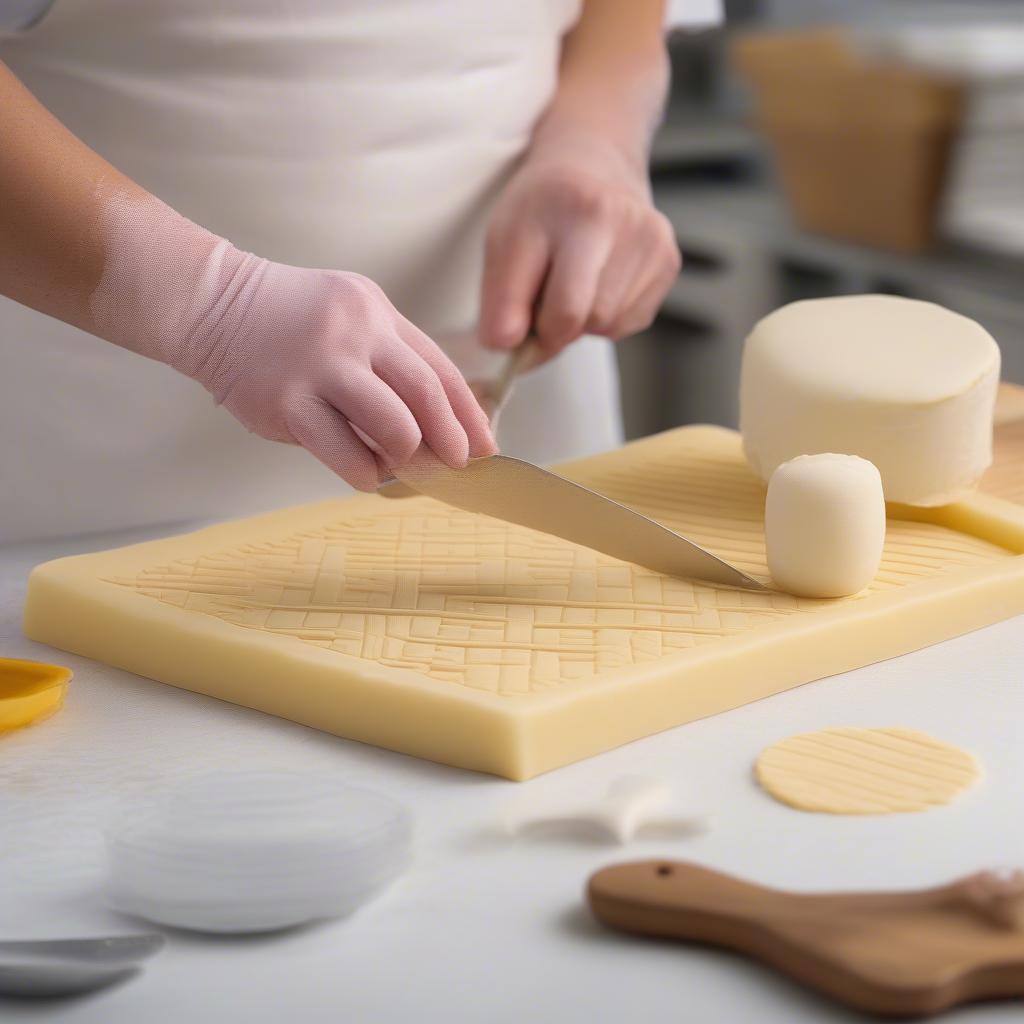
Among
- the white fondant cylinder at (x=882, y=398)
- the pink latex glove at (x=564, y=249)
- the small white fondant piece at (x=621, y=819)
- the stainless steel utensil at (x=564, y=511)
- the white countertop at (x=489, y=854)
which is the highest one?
the pink latex glove at (x=564, y=249)

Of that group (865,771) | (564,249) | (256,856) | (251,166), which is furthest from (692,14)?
(256,856)

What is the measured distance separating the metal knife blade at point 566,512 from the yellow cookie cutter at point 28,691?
Answer: 0.25m

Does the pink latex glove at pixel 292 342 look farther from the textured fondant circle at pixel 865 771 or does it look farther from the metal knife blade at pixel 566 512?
the textured fondant circle at pixel 865 771

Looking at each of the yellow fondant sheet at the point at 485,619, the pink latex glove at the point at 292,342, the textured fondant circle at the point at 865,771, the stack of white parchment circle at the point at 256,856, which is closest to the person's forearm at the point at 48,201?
the pink latex glove at the point at 292,342

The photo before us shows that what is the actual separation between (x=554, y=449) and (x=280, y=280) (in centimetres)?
59

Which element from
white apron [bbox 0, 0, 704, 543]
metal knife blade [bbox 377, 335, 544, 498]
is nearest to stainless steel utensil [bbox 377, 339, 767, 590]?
metal knife blade [bbox 377, 335, 544, 498]

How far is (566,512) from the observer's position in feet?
3.21

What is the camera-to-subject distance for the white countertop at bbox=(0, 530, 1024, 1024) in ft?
1.97

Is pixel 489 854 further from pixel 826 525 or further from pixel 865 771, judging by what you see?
pixel 826 525

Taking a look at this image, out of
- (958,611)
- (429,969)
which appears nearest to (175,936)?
(429,969)

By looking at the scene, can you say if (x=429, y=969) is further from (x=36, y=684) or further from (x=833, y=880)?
(x=36, y=684)

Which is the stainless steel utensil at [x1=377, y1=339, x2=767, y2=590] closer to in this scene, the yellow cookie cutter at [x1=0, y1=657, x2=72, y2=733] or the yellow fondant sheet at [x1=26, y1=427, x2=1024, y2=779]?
the yellow fondant sheet at [x1=26, y1=427, x2=1024, y2=779]

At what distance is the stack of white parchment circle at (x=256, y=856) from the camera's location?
633 millimetres

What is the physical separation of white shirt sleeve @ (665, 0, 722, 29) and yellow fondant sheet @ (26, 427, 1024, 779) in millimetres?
764
